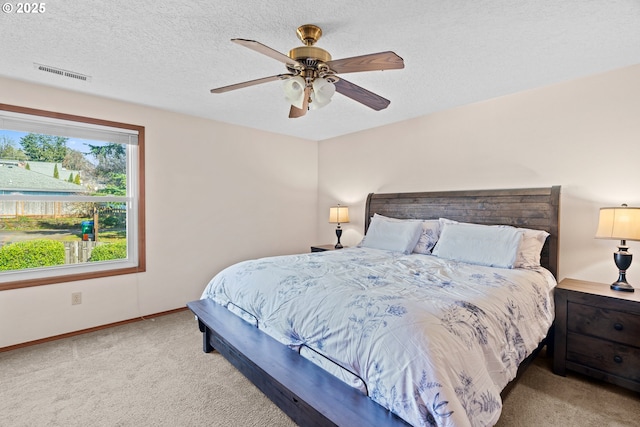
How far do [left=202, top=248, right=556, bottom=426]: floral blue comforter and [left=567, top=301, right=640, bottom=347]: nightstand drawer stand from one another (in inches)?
5.9

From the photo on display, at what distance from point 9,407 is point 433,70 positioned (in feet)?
12.4

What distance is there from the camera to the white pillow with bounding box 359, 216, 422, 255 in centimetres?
331

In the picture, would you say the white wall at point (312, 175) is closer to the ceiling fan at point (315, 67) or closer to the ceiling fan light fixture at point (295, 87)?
the ceiling fan at point (315, 67)

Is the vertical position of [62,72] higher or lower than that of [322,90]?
higher

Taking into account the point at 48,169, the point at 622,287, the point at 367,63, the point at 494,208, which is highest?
the point at 367,63

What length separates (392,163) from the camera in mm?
4098

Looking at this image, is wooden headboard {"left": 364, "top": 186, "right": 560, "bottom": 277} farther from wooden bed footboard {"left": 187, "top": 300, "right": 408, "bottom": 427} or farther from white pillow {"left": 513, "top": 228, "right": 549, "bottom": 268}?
wooden bed footboard {"left": 187, "top": 300, "right": 408, "bottom": 427}

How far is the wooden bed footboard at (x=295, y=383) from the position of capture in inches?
52.9

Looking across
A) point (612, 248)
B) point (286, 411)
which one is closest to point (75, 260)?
point (286, 411)

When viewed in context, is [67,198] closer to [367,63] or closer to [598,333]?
[367,63]

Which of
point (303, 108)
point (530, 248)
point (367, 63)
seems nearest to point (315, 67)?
point (367, 63)

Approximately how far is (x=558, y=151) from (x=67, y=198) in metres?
4.73

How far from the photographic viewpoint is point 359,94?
7.36ft

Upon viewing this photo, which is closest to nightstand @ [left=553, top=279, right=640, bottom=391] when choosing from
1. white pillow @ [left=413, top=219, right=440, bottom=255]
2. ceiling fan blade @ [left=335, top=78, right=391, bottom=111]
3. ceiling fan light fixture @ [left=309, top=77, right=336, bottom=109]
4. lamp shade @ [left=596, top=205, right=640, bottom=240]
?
lamp shade @ [left=596, top=205, right=640, bottom=240]
